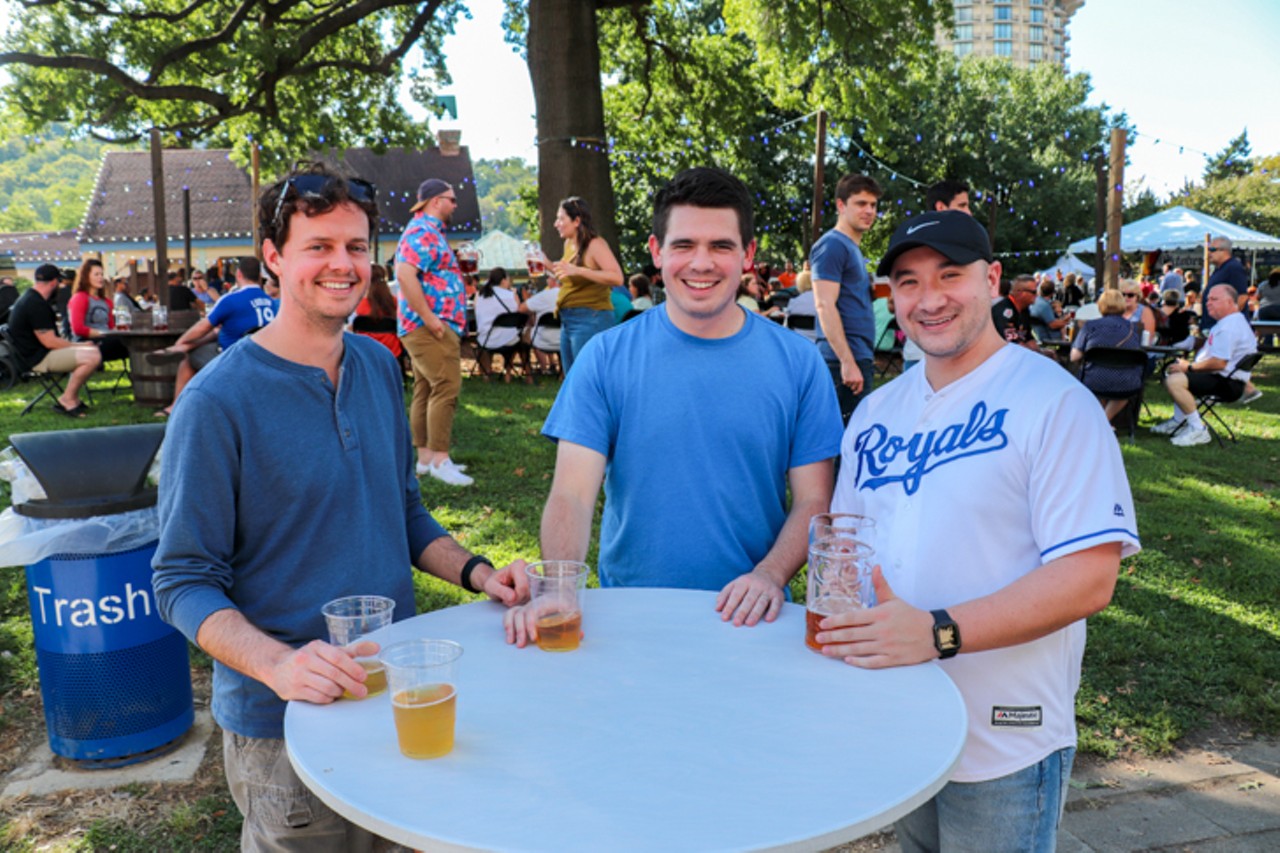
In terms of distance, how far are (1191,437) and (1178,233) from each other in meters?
13.6

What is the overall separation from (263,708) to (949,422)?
151 cm

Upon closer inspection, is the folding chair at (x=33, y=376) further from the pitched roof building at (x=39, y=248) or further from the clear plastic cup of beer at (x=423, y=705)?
the pitched roof building at (x=39, y=248)

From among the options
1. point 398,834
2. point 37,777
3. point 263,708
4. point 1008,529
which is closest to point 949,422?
point 1008,529

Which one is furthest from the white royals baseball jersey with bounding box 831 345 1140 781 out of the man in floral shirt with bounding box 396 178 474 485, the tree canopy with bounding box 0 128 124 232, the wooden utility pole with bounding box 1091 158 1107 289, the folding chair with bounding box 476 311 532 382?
the tree canopy with bounding box 0 128 124 232

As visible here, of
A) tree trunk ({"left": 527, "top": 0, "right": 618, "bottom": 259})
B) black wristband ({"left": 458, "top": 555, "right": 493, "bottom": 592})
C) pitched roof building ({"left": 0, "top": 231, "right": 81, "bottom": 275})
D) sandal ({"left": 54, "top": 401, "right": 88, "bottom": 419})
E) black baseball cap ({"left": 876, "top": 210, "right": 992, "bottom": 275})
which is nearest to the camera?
black baseball cap ({"left": 876, "top": 210, "right": 992, "bottom": 275})

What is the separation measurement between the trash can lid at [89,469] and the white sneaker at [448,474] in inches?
140

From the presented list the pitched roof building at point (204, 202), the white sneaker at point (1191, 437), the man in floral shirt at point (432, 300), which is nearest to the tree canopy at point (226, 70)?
the man in floral shirt at point (432, 300)

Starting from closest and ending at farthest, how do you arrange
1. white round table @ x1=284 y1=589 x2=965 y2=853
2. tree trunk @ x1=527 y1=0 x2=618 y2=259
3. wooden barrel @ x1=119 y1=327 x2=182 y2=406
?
1. white round table @ x1=284 y1=589 x2=965 y2=853
2. wooden barrel @ x1=119 y1=327 x2=182 y2=406
3. tree trunk @ x1=527 y1=0 x2=618 y2=259

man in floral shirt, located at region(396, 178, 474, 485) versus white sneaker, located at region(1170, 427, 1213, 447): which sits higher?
man in floral shirt, located at region(396, 178, 474, 485)

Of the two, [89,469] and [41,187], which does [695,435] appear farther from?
[41,187]

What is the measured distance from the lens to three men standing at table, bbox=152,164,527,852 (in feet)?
5.73

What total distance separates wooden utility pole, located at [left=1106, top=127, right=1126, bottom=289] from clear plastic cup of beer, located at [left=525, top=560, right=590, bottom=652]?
13690 millimetres

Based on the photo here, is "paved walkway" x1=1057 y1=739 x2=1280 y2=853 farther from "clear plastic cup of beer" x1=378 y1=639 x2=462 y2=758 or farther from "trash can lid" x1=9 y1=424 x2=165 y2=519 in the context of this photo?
"trash can lid" x1=9 y1=424 x2=165 y2=519

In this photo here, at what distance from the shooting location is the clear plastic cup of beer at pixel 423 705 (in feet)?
4.49
